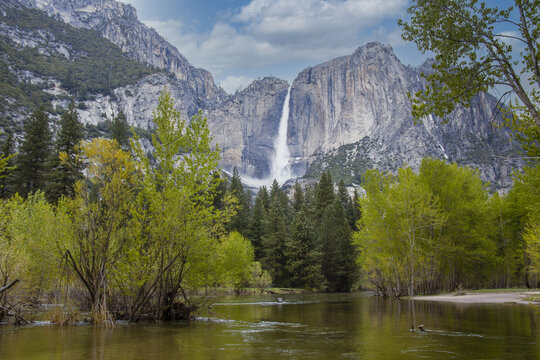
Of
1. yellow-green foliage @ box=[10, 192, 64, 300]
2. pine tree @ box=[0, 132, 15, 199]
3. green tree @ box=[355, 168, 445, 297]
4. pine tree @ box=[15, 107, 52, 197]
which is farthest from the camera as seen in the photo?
pine tree @ box=[15, 107, 52, 197]

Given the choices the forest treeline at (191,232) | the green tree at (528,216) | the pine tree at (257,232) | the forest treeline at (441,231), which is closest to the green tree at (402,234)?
the forest treeline at (441,231)

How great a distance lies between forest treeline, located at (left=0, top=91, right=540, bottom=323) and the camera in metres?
16.9

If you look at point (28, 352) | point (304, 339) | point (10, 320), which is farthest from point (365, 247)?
point (28, 352)

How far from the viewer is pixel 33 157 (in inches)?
1976

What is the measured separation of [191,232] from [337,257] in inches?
2074

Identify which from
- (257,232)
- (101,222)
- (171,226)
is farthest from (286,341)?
(257,232)

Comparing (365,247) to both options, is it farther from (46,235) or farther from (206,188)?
(46,235)

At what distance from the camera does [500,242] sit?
44.1m

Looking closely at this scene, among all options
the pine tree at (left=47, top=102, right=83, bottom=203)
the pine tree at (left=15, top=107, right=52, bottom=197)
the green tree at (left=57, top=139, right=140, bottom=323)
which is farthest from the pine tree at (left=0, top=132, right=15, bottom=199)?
the green tree at (left=57, top=139, right=140, bottom=323)

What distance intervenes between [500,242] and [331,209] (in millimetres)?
33506

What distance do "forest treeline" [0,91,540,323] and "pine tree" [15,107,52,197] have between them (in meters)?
0.17

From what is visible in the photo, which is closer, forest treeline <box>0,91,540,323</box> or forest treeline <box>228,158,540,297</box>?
forest treeline <box>0,91,540,323</box>

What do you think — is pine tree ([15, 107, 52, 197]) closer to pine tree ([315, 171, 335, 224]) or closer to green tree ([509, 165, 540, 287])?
green tree ([509, 165, 540, 287])

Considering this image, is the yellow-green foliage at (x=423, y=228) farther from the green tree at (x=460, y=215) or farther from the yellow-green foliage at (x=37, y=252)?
the yellow-green foliage at (x=37, y=252)
